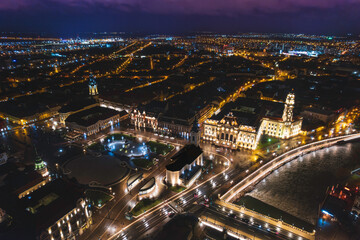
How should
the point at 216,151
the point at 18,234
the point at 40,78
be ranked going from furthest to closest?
the point at 40,78, the point at 216,151, the point at 18,234

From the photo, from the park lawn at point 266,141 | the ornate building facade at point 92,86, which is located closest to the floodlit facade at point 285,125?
the park lawn at point 266,141

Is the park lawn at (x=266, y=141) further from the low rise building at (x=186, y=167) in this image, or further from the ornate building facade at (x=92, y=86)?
the ornate building facade at (x=92, y=86)

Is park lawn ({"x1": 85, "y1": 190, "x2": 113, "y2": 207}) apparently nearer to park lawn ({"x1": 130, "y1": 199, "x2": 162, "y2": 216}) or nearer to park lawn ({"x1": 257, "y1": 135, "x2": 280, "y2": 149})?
park lawn ({"x1": 130, "y1": 199, "x2": 162, "y2": 216})

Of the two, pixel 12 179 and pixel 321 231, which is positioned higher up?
pixel 12 179

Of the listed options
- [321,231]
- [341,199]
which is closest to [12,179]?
[321,231]

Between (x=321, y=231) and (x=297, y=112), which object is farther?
(x=297, y=112)

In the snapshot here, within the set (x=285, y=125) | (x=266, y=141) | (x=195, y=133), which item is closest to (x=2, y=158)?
(x=195, y=133)

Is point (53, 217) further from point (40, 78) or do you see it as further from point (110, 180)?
point (40, 78)
